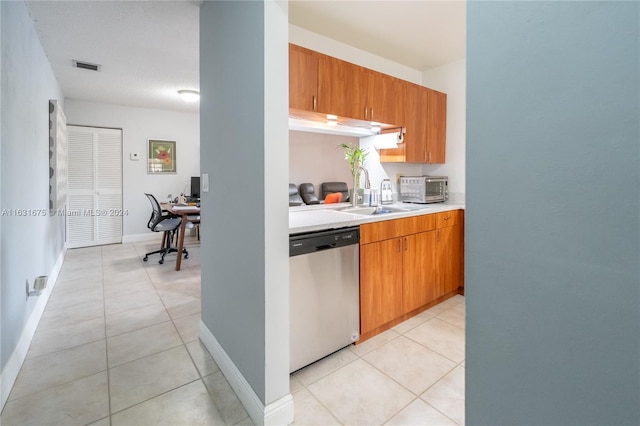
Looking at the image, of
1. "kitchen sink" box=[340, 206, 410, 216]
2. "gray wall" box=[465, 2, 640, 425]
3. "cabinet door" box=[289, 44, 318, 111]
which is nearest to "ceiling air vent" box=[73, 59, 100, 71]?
"cabinet door" box=[289, 44, 318, 111]

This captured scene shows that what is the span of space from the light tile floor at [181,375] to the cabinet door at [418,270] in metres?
0.17

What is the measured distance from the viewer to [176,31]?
2699 mm

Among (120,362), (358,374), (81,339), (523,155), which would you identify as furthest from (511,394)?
(81,339)

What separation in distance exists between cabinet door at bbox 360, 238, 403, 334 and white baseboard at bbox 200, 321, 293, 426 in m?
0.85

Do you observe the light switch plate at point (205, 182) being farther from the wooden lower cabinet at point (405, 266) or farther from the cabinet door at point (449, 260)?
the cabinet door at point (449, 260)

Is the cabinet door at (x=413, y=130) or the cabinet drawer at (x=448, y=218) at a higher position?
the cabinet door at (x=413, y=130)

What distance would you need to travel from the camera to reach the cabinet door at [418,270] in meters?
2.56

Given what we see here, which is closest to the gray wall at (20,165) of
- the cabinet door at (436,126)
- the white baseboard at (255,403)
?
the white baseboard at (255,403)

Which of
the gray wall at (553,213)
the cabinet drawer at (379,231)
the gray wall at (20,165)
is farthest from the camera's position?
the cabinet drawer at (379,231)

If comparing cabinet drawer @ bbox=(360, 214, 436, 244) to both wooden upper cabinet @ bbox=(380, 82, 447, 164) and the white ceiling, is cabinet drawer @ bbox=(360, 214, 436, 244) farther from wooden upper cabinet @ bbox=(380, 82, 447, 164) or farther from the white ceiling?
the white ceiling

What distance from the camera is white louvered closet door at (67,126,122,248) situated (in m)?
5.17

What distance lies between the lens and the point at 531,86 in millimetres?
600

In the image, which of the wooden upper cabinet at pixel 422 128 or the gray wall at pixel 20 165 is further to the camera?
the wooden upper cabinet at pixel 422 128

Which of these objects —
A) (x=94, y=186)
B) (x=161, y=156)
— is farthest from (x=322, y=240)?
(x=94, y=186)
